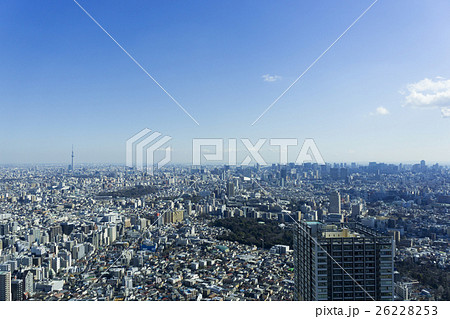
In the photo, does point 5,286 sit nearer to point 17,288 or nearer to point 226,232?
point 17,288

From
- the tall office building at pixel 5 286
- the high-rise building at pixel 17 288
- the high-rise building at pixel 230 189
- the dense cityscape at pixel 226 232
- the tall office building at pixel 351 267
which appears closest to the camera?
the tall office building at pixel 351 267

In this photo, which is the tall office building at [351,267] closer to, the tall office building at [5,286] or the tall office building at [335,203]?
the tall office building at [5,286]

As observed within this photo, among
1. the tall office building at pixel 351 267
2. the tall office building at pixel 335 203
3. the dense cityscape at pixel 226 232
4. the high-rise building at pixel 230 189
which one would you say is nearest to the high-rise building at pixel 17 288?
the dense cityscape at pixel 226 232

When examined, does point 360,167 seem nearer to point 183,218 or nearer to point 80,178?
point 183,218

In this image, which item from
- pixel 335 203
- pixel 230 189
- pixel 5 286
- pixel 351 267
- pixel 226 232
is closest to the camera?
pixel 351 267

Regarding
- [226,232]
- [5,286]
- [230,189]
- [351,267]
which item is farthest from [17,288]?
[230,189]
